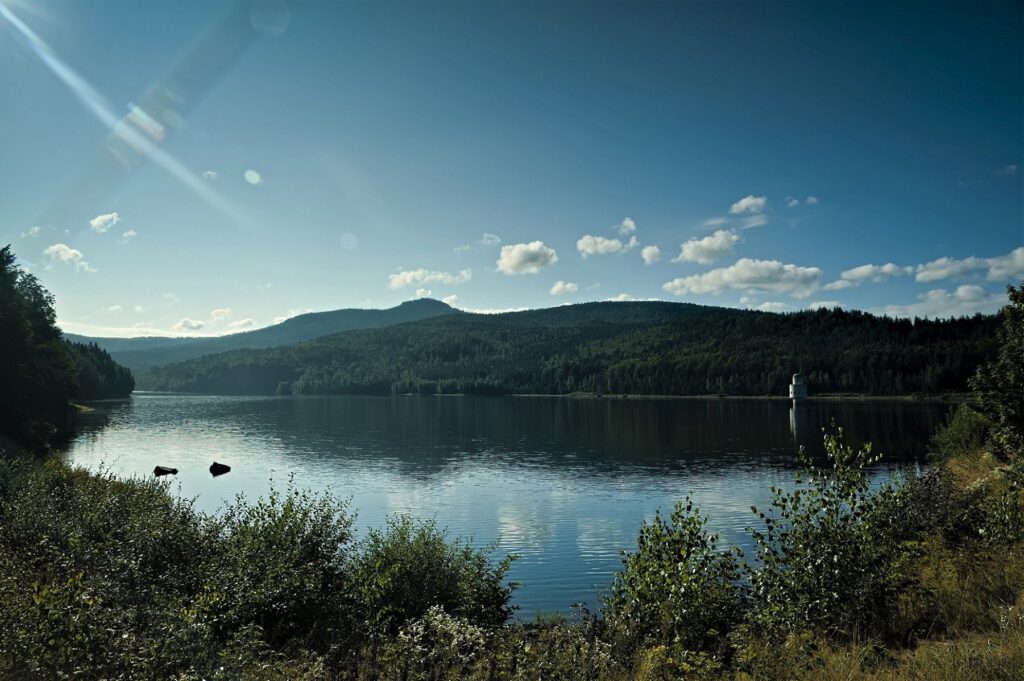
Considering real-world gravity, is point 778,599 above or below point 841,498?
below

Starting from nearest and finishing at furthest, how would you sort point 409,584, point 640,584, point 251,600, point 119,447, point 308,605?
point 640,584 < point 251,600 < point 308,605 < point 409,584 < point 119,447

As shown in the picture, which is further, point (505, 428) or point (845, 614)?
point (505, 428)

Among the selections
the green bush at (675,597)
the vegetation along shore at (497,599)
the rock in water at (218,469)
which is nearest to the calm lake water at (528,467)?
the rock in water at (218,469)

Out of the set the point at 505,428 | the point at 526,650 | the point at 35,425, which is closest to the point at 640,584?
the point at 526,650

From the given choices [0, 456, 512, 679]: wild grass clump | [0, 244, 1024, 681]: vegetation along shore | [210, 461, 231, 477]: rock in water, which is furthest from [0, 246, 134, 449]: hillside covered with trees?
[0, 244, 1024, 681]: vegetation along shore

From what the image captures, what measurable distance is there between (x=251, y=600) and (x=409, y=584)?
634cm

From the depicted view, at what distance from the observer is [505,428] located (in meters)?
117

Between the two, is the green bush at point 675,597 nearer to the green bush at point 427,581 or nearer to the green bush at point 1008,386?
the green bush at point 427,581

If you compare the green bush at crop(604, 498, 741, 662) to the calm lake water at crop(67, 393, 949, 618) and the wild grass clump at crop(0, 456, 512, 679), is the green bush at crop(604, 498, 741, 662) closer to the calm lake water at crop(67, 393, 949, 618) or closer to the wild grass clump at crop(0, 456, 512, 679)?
the wild grass clump at crop(0, 456, 512, 679)

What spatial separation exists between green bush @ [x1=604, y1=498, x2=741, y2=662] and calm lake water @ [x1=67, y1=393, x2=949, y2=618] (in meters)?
9.27

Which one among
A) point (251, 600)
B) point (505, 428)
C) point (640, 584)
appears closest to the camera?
point (640, 584)

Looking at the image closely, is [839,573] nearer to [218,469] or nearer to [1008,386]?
[1008,386]

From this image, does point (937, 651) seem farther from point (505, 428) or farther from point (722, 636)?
point (505, 428)

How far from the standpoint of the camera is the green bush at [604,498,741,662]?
45.0ft
